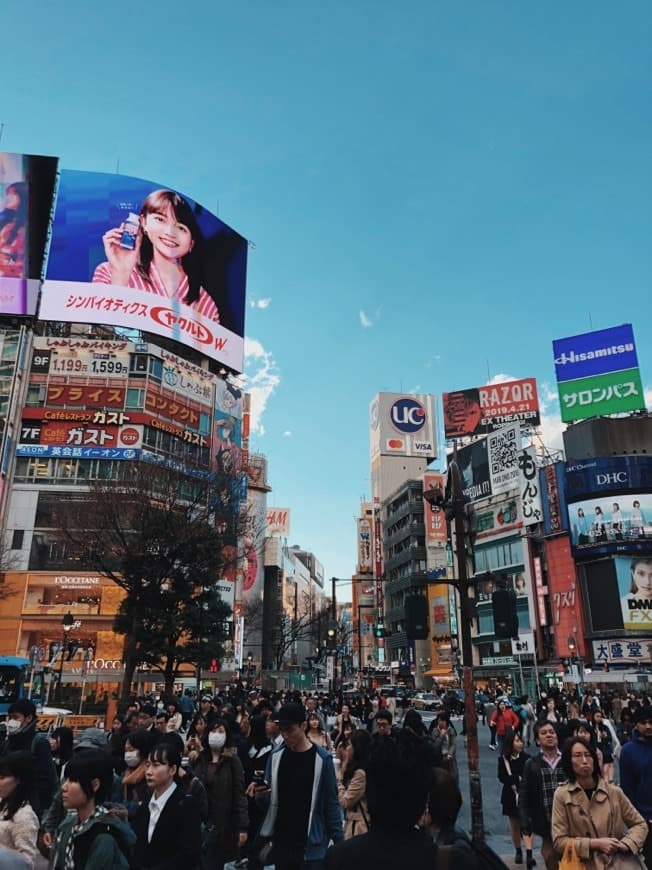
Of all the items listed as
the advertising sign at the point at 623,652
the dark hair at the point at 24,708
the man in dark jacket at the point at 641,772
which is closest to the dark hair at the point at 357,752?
the man in dark jacket at the point at 641,772

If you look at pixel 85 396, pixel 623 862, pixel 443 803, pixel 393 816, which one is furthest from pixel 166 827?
pixel 85 396

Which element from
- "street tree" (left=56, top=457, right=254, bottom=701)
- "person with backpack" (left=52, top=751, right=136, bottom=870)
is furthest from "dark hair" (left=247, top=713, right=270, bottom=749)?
"street tree" (left=56, top=457, right=254, bottom=701)

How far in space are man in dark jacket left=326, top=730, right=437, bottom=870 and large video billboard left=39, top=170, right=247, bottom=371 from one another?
170 ft

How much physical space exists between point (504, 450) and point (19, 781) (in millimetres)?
63709

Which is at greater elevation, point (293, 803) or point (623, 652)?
point (623, 652)

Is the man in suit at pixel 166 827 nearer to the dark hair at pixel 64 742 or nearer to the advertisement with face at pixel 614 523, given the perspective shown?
the dark hair at pixel 64 742

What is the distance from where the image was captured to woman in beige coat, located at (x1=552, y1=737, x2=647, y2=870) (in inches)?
158

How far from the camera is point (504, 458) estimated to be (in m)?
64.8

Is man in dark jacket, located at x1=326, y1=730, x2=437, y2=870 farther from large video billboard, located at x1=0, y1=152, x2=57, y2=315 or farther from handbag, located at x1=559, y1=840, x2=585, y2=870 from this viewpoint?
large video billboard, located at x1=0, y1=152, x2=57, y2=315

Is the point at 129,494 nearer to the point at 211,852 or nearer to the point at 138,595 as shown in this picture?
the point at 138,595

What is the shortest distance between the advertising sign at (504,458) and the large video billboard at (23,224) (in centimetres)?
4360

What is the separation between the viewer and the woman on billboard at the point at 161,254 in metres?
53.8

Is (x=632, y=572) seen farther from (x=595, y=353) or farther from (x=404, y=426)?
(x=404, y=426)

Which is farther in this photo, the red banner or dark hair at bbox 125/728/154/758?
the red banner
